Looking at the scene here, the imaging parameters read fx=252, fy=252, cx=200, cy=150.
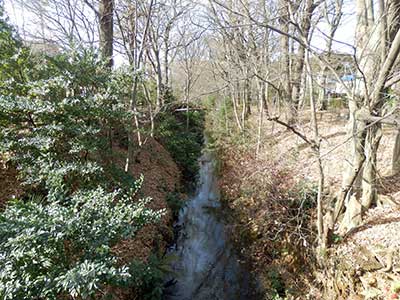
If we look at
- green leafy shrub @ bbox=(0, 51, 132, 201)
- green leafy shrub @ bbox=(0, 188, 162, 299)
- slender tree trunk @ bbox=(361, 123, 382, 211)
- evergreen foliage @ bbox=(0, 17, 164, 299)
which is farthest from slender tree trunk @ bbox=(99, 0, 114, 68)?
slender tree trunk @ bbox=(361, 123, 382, 211)

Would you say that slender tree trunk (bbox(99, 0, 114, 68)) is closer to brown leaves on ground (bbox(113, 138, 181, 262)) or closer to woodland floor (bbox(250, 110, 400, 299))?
brown leaves on ground (bbox(113, 138, 181, 262))

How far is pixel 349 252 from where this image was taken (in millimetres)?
4289

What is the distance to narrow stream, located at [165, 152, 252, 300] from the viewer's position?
5.45 metres

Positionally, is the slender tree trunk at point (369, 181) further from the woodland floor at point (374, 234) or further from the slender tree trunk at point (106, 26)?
the slender tree trunk at point (106, 26)

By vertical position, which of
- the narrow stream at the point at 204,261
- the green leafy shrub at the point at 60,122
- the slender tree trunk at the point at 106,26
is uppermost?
the slender tree trunk at the point at 106,26

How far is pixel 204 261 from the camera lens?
6.52 metres

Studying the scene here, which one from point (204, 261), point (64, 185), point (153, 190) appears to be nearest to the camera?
point (64, 185)

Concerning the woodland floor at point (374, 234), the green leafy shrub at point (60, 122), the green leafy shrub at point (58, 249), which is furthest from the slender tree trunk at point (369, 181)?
the green leafy shrub at point (60, 122)

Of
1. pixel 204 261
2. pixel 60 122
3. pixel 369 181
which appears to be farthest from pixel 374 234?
pixel 60 122

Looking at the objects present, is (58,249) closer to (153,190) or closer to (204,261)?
(204,261)

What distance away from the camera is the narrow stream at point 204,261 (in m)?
5.45

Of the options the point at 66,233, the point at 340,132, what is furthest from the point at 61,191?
the point at 340,132

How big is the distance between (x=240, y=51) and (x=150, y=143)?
199 inches

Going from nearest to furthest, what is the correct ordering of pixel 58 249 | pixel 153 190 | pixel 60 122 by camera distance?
pixel 58 249, pixel 60 122, pixel 153 190
